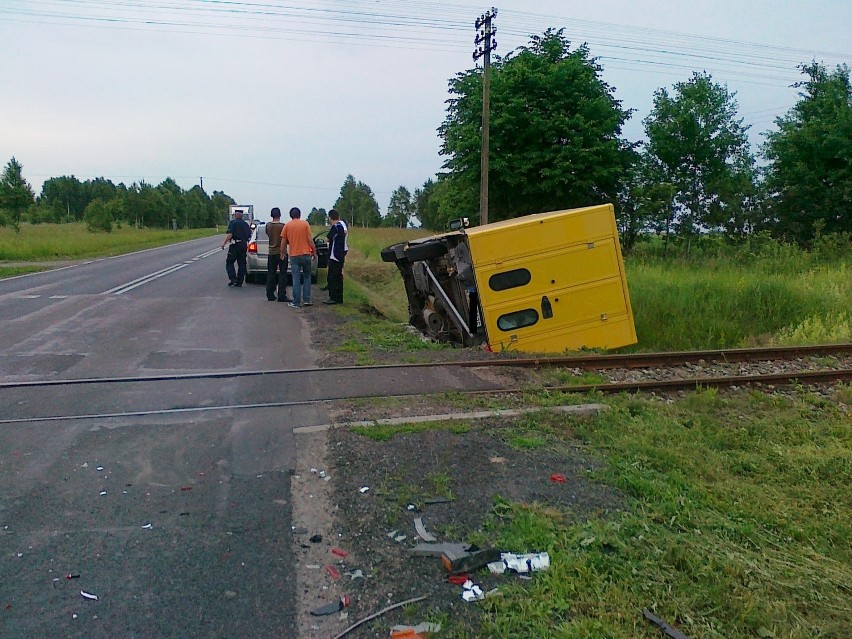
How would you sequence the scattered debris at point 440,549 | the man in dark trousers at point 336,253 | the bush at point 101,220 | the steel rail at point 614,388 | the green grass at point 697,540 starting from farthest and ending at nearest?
the bush at point 101,220
the man in dark trousers at point 336,253
the steel rail at point 614,388
the scattered debris at point 440,549
the green grass at point 697,540

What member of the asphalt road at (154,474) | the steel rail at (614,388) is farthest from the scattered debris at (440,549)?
the steel rail at (614,388)

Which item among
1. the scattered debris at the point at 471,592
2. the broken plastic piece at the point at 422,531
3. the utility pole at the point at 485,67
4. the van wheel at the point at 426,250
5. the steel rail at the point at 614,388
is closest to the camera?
the scattered debris at the point at 471,592

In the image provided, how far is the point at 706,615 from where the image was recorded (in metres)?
→ 3.28

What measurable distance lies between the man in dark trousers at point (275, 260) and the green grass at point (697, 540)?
32.1 feet

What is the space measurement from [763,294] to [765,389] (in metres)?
6.96

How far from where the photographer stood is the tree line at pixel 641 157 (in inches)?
1051

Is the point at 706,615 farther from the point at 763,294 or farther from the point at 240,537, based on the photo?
the point at 763,294

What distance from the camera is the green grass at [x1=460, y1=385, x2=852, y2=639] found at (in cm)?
326

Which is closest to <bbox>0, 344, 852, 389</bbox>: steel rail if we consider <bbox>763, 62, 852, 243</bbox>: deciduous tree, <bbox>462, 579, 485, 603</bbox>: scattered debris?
<bbox>462, 579, 485, 603</bbox>: scattered debris

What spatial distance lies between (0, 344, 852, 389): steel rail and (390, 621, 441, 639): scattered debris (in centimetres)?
503

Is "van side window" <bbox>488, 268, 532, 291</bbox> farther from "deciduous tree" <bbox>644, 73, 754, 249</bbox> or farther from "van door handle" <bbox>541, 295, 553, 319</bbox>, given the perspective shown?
"deciduous tree" <bbox>644, 73, 754, 249</bbox>

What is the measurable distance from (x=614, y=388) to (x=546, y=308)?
226cm

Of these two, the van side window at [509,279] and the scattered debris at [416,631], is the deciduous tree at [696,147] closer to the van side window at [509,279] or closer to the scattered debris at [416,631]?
the van side window at [509,279]

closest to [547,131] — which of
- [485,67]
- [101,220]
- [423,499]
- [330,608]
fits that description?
[485,67]
